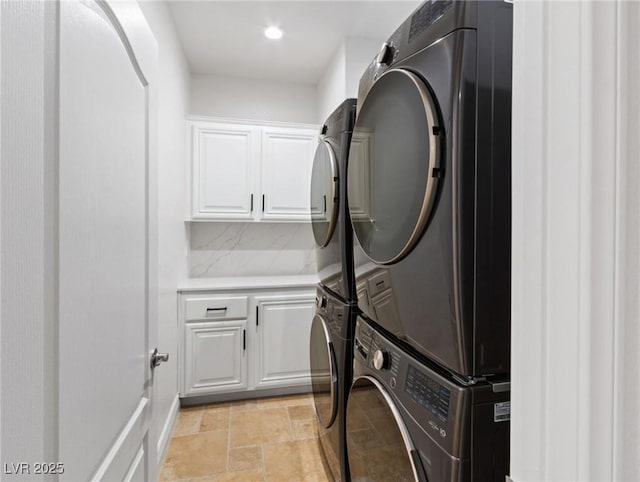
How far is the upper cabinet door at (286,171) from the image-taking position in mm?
2703

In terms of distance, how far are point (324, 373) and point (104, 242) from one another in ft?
3.87

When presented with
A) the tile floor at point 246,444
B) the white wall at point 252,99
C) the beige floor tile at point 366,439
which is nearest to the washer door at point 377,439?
the beige floor tile at point 366,439

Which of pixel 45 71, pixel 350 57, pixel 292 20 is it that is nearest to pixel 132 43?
pixel 45 71

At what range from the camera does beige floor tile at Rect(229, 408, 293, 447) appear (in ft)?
6.64

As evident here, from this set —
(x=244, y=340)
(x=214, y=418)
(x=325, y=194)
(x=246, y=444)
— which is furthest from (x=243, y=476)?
(x=325, y=194)

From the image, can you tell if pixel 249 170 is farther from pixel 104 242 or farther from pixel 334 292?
pixel 104 242

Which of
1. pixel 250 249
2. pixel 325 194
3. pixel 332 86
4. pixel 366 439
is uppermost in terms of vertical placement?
pixel 332 86

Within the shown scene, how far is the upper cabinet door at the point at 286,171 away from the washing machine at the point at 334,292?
1.01 m

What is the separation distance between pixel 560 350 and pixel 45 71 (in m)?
0.83

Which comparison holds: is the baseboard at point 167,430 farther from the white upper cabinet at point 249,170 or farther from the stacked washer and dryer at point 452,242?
the stacked washer and dryer at point 452,242

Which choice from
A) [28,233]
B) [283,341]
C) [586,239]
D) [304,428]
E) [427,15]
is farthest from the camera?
[283,341]

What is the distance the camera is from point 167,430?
1.97 metres

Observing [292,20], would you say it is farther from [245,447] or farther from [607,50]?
[245,447]

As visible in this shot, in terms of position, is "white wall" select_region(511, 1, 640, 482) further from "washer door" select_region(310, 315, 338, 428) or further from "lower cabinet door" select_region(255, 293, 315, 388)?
"lower cabinet door" select_region(255, 293, 315, 388)
